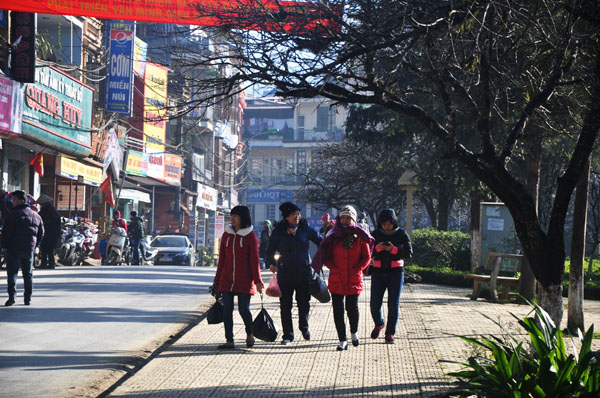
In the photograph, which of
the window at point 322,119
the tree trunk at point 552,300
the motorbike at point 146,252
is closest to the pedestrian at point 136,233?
the motorbike at point 146,252

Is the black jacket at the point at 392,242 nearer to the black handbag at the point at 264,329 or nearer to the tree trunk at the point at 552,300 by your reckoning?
the black handbag at the point at 264,329

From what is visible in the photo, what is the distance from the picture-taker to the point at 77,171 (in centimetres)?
3494

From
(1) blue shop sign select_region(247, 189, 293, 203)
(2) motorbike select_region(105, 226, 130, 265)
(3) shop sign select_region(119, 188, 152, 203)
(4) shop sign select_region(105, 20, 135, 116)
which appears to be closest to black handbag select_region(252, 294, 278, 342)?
(2) motorbike select_region(105, 226, 130, 265)

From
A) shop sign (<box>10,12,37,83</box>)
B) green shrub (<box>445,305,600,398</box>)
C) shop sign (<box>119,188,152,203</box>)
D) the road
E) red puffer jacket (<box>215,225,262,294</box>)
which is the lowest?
the road

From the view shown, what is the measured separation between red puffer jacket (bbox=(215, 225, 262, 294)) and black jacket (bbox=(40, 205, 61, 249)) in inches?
615

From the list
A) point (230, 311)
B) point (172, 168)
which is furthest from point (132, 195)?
point (230, 311)

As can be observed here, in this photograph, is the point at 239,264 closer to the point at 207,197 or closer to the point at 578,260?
the point at 578,260

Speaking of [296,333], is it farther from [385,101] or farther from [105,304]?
[105,304]

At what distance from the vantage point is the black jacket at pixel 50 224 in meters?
25.0

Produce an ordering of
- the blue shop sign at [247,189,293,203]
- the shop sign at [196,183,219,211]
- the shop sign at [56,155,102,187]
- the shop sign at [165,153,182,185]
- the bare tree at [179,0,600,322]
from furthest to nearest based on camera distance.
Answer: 1. the blue shop sign at [247,189,293,203]
2. the shop sign at [196,183,219,211]
3. the shop sign at [165,153,182,185]
4. the shop sign at [56,155,102,187]
5. the bare tree at [179,0,600,322]

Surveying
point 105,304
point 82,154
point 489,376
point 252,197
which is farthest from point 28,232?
point 252,197

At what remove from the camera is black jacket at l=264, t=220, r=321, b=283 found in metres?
11.0

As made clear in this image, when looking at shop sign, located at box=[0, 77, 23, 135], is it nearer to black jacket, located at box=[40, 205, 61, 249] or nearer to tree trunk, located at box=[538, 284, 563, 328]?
black jacket, located at box=[40, 205, 61, 249]

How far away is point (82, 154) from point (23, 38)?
307 inches
